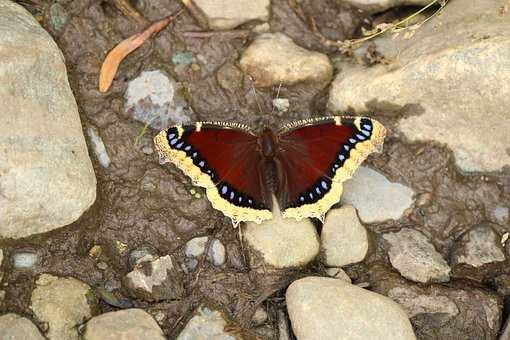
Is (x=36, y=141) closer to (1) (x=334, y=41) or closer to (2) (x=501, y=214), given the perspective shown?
(1) (x=334, y=41)

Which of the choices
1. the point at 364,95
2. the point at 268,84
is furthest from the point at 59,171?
the point at 364,95

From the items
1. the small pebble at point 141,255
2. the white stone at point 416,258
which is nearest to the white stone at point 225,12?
the small pebble at point 141,255

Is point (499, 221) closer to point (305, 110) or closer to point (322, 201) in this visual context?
point (322, 201)

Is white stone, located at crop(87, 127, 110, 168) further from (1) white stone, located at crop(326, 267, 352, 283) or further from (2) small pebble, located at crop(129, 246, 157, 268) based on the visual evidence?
(1) white stone, located at crop(326, 267, 352, 283)

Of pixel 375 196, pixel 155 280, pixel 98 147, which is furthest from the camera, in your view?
pixel 375 196

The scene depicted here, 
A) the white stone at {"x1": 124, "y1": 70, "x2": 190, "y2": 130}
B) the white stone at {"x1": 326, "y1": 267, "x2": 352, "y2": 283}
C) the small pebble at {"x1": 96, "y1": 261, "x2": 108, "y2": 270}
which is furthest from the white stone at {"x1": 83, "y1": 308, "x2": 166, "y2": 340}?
the white stone at {"x1": 124, "y1": 70, "x2": 190, "y2": 130}

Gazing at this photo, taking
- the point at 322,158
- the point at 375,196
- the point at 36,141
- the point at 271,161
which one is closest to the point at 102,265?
the point at 36,141
